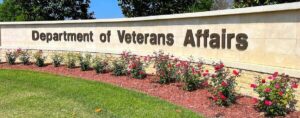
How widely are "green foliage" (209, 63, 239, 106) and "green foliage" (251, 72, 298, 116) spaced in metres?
0.70

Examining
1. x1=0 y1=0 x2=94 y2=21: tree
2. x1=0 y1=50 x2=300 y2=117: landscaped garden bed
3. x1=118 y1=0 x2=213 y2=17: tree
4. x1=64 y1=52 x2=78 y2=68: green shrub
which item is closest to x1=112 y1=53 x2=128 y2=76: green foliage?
x1=0 y1=50 x2=300 y2=117: landscaped garden bed

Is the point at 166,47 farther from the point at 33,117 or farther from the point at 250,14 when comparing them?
the point at 33,117

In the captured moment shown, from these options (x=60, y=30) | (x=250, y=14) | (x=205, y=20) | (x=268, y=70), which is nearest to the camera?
(x=268, y=70)

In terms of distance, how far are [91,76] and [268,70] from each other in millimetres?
5939

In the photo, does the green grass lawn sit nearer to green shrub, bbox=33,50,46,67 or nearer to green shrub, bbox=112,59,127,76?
green shrub, bbox=112,59,127,76

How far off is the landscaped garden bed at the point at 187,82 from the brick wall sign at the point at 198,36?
0.37 m

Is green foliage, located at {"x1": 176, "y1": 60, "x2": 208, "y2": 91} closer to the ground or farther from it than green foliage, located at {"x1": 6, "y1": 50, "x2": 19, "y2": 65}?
closer to the ground

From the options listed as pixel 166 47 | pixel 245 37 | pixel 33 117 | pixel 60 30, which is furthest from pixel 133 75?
pixel 60 30

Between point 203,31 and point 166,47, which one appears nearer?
point 203,31

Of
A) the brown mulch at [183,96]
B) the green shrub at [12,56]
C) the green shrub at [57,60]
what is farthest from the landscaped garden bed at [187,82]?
the green shrub at [12,56]

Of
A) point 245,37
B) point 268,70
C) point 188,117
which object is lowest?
point 188,117

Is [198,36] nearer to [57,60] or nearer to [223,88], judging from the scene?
[223,88]

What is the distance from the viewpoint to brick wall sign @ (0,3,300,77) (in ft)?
30.5

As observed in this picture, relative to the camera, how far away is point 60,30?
691 inches
